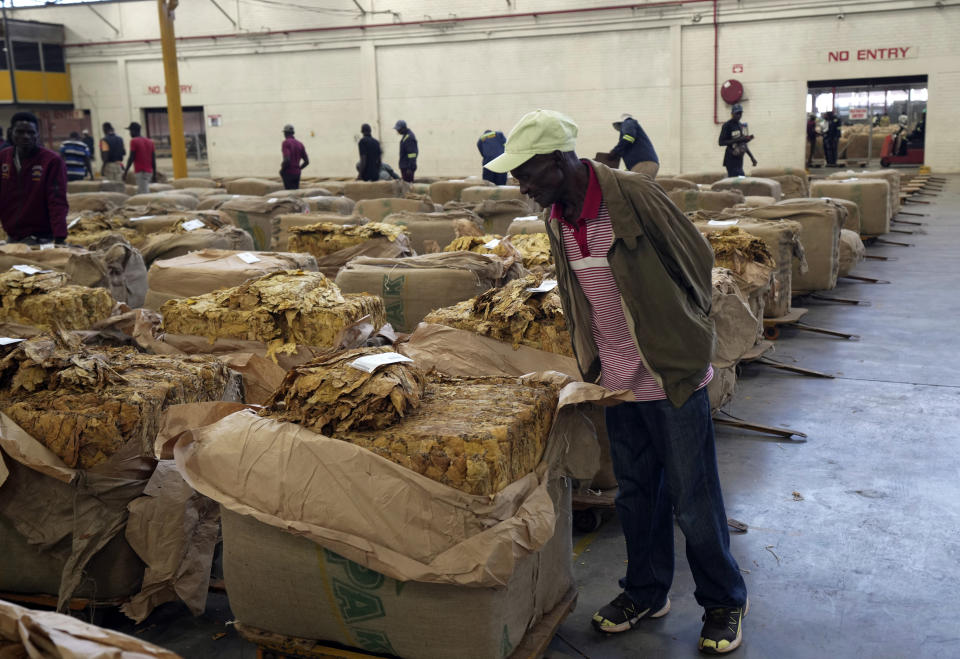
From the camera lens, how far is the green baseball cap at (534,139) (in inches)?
92.5

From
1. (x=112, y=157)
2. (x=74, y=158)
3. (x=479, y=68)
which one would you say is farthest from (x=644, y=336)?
(x=479, y=68)

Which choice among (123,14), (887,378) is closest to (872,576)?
(887,378)

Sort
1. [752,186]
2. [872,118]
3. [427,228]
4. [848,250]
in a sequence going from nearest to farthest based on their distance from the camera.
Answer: [427,228]
[848,250]
[752,186]
[872,118]

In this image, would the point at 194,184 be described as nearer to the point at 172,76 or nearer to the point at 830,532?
the point at 172,76

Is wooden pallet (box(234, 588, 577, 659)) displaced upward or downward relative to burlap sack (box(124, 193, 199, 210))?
downward

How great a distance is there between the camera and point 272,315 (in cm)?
376

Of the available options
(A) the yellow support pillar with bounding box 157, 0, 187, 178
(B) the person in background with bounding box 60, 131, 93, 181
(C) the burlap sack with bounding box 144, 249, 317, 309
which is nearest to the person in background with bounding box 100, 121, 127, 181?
(B) the person in background with bounding box 60, 131, 93, 181

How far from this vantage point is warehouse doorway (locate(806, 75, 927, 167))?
2062cm

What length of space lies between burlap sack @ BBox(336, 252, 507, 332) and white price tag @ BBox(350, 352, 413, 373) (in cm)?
206

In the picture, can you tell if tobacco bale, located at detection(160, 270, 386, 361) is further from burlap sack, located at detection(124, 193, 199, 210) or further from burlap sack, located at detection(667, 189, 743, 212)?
burlap sack, located at detection(124, 193, 199, 210)

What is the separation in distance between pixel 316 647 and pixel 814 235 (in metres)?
6.08

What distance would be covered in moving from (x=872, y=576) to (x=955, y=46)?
676 inches

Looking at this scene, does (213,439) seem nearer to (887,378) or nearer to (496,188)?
(887,378)

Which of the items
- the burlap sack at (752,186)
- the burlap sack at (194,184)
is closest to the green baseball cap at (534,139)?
the burlap sack at (752,186)
